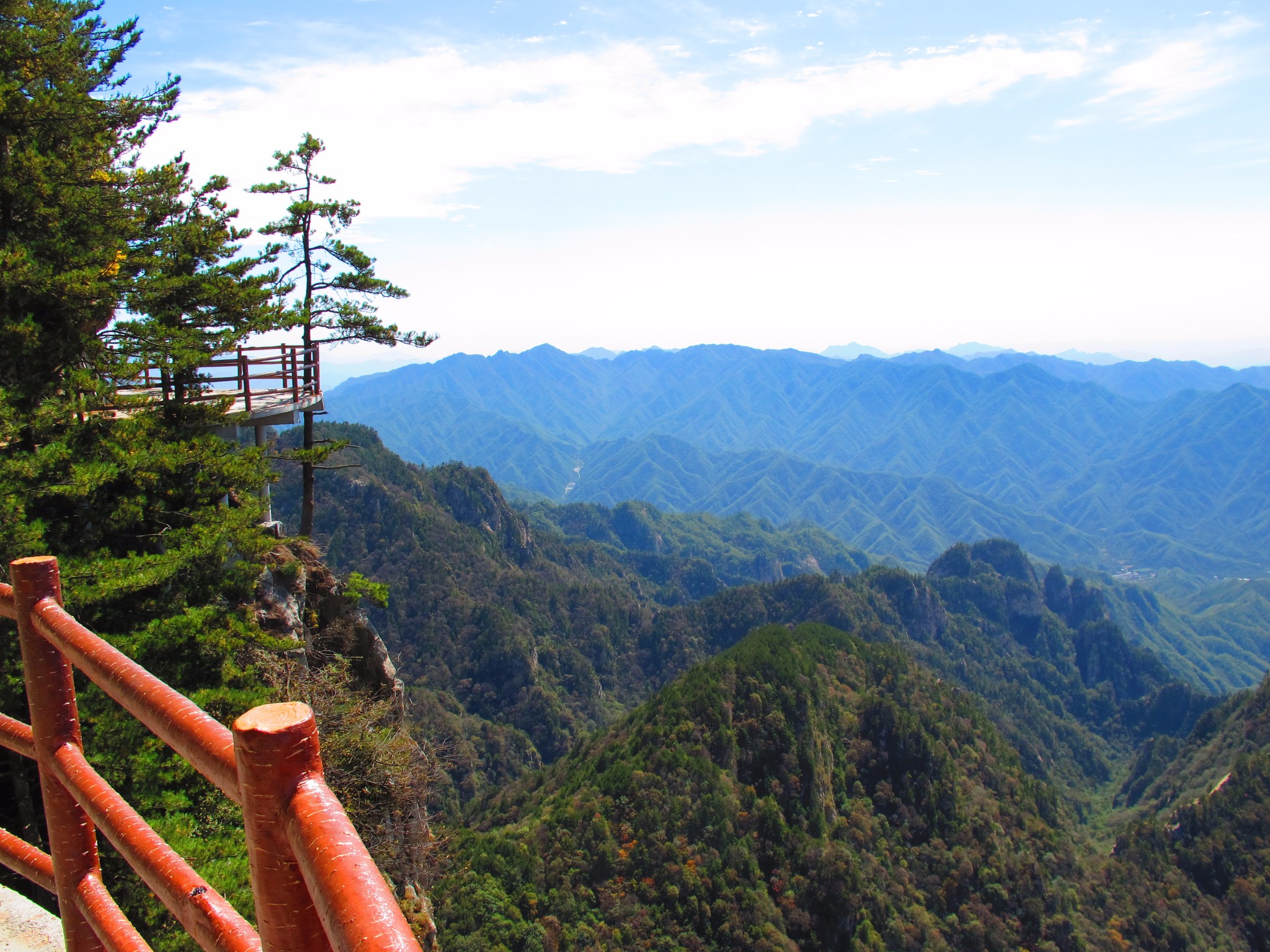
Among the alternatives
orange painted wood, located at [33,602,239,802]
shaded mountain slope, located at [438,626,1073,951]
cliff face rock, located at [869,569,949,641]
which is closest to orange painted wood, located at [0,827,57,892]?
orange painted wood, located at [33,602,239,802]

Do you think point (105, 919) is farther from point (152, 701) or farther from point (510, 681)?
point (510, 681)

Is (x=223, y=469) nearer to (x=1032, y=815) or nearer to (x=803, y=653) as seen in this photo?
(x=803, y=653)

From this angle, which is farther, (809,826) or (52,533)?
(809,826)

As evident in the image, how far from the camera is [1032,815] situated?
2793 inches

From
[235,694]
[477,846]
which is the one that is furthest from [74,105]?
[477,846]

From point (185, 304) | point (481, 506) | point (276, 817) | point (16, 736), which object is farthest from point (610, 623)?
point (276, 817)

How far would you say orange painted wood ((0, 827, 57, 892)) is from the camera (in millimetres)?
3648

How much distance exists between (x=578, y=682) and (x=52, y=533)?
102 metres

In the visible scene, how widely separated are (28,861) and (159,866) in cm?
225

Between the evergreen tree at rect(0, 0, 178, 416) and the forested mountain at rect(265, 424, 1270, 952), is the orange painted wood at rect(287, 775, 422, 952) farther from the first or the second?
the forested mountain at rect(265, 424, 1270, 952)

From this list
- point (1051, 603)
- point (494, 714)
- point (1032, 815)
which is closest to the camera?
point (1032, 815)

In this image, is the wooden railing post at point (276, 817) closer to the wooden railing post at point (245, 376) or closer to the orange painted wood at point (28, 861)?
the orange painted wood at point (28, 861)

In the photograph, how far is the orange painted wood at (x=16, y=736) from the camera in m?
3.29

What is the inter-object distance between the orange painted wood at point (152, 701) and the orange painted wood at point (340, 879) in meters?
0.21
